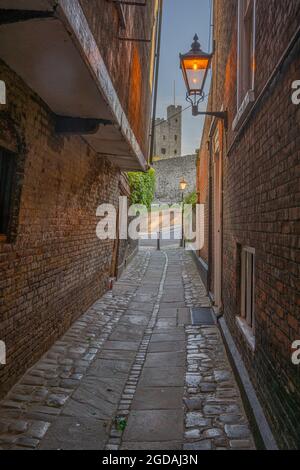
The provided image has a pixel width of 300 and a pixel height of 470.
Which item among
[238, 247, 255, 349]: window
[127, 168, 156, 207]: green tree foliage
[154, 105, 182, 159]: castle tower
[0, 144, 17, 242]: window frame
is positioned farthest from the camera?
[154, 105, 182, 159]: castle tower

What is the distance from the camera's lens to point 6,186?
3.81 meters

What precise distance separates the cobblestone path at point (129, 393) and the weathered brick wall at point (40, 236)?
39 centimetres

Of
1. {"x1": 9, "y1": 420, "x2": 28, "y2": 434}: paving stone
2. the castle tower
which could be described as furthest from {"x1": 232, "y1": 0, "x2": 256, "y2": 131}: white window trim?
the castle tower

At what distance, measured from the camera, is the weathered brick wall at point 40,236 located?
12.4 ft

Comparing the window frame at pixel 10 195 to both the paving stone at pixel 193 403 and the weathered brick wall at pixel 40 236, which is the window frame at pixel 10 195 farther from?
the paving stone at pixel 193 403

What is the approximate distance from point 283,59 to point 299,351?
6.50 feet

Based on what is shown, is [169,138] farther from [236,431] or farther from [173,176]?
[236,431]

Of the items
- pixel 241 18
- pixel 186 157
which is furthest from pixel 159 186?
pixel 241 18

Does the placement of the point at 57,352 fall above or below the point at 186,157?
below

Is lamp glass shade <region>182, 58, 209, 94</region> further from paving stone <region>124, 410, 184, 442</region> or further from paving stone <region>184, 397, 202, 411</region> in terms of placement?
paving stone <region>124, 410, 184, 442</region>

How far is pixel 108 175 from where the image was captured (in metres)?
9.09

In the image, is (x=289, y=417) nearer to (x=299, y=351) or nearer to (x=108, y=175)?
(x=299, y=351)

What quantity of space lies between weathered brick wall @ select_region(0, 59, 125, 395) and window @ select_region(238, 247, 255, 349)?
2.58 metres

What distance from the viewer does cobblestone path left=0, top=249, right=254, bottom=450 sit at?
308 cm
